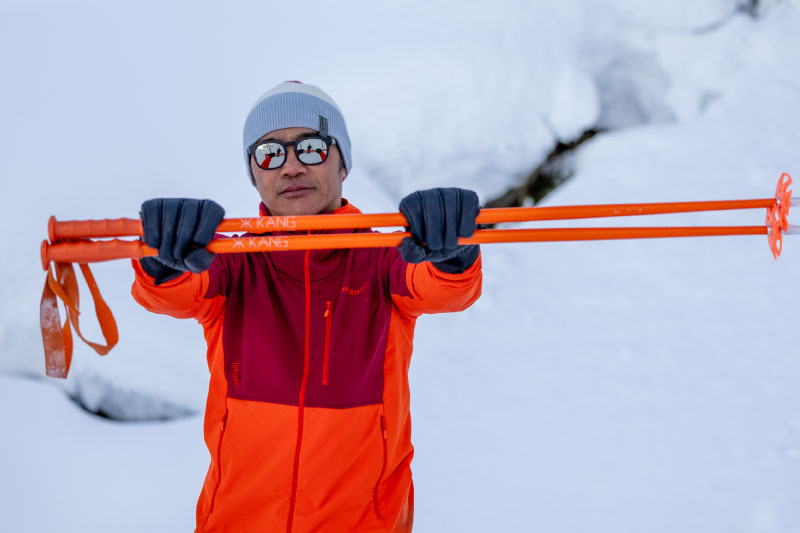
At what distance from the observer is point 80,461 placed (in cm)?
239

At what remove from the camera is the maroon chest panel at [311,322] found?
142cm

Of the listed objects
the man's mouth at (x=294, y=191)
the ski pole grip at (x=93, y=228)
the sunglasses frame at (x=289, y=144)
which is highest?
the sunglasses frame at (x=289, y=144)

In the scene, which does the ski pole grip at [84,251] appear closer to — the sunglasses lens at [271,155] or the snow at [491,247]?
the sunglasses lens at [271,155]

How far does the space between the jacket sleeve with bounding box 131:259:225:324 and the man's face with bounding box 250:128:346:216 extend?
24 centimetres

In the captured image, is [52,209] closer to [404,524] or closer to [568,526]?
[404,524]

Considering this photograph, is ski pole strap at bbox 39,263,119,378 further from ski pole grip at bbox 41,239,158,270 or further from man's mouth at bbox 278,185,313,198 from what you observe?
man's mouth at bbox 278,185,313,198

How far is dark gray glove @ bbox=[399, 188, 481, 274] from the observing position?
3.94 ft

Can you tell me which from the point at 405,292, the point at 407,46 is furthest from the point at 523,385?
the point at 407,46

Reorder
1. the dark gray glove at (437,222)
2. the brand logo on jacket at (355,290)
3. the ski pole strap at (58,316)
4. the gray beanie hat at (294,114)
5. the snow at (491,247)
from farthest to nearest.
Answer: the snow at (491,247) < the gray beanie hat at (294,114) < the brand logo on jacket at (355,290) < the ski pole strap at (58,316) < the dark gray glove at (437,222)

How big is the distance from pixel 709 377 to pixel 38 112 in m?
3.27

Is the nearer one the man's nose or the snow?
the man's nose

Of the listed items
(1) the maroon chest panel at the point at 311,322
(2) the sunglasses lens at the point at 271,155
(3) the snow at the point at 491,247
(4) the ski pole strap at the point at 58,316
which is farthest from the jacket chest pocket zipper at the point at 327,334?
(3) the snow at the point at 491,247

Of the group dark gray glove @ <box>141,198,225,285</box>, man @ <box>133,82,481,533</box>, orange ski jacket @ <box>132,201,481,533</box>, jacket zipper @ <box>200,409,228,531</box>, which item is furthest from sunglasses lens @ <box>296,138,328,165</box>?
jacket zipper @ <box>200,409,228,531</box>

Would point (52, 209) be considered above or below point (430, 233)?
above
